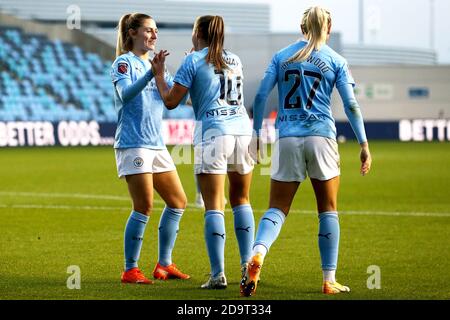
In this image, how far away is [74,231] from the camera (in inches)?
502

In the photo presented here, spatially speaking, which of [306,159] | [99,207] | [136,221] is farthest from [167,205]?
[99,207]

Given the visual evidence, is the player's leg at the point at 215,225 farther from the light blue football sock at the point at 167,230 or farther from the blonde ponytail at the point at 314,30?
the blonde ponytail at the point at 314,30

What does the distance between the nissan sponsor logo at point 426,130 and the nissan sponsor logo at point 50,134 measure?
14.6 meters

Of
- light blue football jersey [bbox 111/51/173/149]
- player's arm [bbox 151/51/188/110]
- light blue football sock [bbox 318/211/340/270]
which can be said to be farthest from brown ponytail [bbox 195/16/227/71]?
light blue football sock [bbox 318/211/340/270]

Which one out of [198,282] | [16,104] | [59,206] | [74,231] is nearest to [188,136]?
[16,104]

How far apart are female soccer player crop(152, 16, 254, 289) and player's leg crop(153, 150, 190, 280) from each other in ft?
2.28

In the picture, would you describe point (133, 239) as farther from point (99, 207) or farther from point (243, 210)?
point (99, 207)

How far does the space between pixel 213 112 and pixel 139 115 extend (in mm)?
811

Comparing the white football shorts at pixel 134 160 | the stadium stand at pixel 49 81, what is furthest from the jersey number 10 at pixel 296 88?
the stadium stand at pixel 49 81

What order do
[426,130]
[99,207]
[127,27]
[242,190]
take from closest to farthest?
[242,190]
[127,27]
[99,207]
[426,130]

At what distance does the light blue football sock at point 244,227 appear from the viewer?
8531mm

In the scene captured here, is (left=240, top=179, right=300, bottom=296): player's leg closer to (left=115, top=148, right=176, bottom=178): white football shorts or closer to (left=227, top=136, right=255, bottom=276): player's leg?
(left=227, top=136, right=255, bottom=276): player's leg

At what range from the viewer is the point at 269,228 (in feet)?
25.8

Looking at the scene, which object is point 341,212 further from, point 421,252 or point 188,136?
point 188,136
